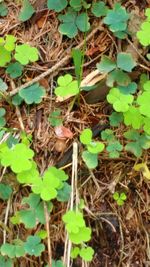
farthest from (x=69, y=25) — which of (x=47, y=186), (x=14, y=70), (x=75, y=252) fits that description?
(x=75, y=252)

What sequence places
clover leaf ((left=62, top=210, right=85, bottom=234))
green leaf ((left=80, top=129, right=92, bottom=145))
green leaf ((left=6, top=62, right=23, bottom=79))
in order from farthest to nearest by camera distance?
1. green leaf ((left=6, top=62, right=23, bottom=79))
2. green leaf ((left=80, top=129, right=92, bottom=145))
3. clover leaf ((left=62, top=210, right=85, bottom=234))

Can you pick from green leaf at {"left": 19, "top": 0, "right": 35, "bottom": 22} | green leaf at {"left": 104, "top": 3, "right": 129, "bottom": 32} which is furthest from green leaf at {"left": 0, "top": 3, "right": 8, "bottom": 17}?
green leaf at {"left": 104, "top": 3, "right": 129, "bottom": 32}

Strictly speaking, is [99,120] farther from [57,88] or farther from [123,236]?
[123,236]

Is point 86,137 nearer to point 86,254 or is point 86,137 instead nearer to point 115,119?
point 115,119

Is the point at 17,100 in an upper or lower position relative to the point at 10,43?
lower

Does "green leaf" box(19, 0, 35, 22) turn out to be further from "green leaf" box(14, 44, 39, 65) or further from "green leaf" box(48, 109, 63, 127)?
"green leaf" box(48, 109, 63, 127)

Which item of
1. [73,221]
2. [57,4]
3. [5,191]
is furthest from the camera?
[57,4]

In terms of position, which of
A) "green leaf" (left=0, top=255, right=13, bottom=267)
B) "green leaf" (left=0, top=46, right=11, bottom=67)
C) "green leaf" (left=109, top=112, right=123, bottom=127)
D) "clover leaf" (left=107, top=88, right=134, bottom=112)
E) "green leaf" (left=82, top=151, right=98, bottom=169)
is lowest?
"green leaf" (left=0, top=255, right=13, bottom=267)

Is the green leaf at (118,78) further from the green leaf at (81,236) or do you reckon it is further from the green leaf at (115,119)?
the green leaf at (81,236)
